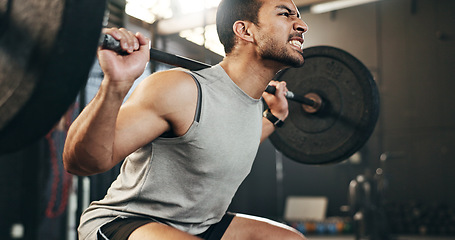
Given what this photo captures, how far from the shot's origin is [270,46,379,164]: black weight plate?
82.2 inches

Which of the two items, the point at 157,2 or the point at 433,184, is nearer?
the point at 157,2

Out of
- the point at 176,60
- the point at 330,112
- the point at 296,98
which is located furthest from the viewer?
the point at 330,112

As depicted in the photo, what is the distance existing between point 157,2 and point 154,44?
1.90 ft

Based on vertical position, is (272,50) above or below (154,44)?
below

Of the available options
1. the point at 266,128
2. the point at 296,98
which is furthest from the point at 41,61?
the point at 296,98

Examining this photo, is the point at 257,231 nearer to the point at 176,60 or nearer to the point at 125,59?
the point at 176,60

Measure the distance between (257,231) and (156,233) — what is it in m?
0.50

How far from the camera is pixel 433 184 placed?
6.54 meters

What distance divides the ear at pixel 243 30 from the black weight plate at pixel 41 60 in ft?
2.93

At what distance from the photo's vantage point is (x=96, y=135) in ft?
3.27

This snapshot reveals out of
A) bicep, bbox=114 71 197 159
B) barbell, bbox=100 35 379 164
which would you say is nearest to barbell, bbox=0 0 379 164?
bicep, bbox=114 71 197 159

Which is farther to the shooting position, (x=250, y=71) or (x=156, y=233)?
(x=250, y=71)

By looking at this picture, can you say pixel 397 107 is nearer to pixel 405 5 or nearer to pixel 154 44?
pixel 405 5

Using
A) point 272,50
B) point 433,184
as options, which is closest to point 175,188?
point 272,50
